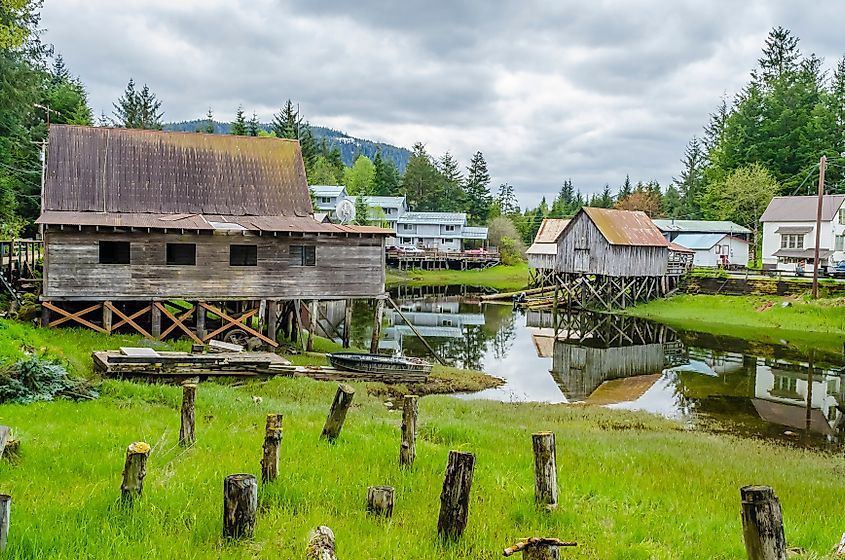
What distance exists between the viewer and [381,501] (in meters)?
7.23

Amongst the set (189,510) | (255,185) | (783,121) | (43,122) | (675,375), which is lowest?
(675,375)

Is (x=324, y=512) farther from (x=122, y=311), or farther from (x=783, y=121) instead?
(x=783, y=121)

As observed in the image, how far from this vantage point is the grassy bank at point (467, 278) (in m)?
67.9

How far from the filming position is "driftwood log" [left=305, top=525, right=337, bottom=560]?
543cm

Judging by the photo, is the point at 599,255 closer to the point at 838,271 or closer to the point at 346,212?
the point at 838,271

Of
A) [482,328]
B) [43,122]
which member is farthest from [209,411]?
[43,122]

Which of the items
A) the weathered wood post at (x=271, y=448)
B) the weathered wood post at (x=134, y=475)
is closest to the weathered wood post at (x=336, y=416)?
the weathered wood post at (x=271, y=448)

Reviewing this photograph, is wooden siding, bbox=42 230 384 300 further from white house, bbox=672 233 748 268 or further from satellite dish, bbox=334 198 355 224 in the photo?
white house, bbox=672 233 748 268

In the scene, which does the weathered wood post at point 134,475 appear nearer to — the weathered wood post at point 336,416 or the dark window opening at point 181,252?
the weathered wood post at point 336,416

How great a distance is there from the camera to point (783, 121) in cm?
7275

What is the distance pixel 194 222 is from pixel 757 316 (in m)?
33.7

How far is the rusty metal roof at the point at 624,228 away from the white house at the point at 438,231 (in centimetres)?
3779

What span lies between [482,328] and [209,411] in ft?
92.8

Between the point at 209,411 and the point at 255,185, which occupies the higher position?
the point at 255,185
